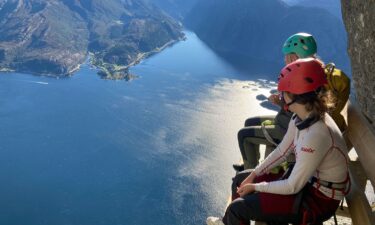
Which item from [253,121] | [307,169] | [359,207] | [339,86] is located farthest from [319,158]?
[253,121]

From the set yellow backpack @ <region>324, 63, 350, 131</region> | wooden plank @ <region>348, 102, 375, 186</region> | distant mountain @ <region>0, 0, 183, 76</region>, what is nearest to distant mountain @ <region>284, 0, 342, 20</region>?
distant mountain @ <region>0, 0, 183, 76</region>

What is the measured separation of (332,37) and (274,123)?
162874 millimetres

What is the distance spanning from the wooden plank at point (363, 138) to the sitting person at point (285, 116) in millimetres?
196

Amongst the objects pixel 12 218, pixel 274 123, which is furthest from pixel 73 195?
pixel 274 123

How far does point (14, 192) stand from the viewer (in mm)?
70188

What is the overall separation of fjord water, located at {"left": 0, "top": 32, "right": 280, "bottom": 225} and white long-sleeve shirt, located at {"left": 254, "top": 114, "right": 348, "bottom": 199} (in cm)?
5906

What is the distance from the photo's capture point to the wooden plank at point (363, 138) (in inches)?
142

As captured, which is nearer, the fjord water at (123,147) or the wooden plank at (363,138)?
the wooden plank at (363,138)

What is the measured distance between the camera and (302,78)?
3396 mm

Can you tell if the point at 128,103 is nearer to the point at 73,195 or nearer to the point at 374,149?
the point at 73,195

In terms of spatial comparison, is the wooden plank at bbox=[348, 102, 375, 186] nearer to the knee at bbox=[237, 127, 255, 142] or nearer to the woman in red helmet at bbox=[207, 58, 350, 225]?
the woman in red helmet at bbox=[207, 58, 350, 225]

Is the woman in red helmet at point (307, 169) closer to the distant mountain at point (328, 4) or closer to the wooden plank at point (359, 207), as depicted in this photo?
the wooden plank at point (359, 207)

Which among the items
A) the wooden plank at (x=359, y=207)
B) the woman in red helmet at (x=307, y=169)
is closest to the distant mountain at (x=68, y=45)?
the woman in red helmet at (x=307, y=169)

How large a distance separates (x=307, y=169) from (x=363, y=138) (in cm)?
106
